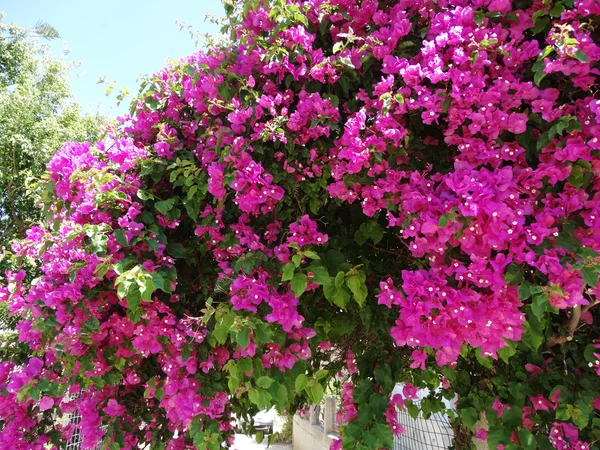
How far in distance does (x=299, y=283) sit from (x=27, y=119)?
6.22 meters

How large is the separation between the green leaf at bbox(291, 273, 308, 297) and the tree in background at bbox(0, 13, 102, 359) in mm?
5096

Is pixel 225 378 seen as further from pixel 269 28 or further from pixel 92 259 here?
pixel 269 28

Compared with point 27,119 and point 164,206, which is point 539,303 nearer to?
point 164,206

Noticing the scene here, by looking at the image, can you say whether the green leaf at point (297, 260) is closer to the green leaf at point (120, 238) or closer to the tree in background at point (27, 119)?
the green leaf at point (120, 238)

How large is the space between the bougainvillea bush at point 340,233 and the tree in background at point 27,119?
4.44 metres

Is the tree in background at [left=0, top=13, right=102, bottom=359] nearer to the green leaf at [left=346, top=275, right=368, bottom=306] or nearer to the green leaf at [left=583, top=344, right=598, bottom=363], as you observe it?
the green leaf at [left=346, top=275, right=368, bottom=306]

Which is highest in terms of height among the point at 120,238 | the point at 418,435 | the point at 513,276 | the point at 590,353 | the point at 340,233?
the point at 340,233

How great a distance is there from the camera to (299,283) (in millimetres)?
1316

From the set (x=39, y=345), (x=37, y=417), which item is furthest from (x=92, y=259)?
(x=37, y=417)

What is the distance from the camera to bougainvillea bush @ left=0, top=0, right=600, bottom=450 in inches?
45.5

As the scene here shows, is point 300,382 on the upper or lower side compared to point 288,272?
lower

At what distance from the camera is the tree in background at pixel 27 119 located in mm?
5961

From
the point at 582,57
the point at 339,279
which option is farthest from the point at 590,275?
the point at 339,279

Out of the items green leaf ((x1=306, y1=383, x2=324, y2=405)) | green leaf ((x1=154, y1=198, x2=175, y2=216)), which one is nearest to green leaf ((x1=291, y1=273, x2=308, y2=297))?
green leaf ((x1=306, y1=383, x2=324, y2=405))
